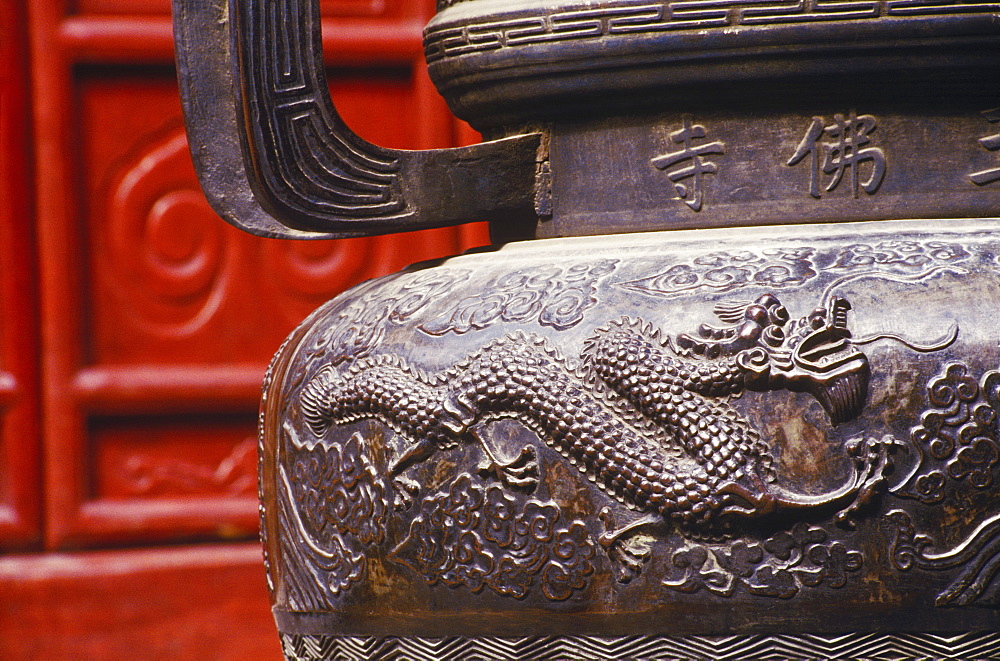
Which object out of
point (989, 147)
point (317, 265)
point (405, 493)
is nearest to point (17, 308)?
point (317, 265)

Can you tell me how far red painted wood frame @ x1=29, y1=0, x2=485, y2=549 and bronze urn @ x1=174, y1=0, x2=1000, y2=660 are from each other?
112 centimetres

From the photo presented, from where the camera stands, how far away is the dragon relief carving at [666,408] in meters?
0.85

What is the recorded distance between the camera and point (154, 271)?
7.23ft

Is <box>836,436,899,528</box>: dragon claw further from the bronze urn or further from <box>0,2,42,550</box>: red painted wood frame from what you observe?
<box>0,2,42,550</box>: red painted wood frame

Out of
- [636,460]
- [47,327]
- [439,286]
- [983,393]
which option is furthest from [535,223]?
[47,327]

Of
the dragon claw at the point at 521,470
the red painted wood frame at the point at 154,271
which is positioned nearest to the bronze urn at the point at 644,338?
the dragon claw at the point at 521,470

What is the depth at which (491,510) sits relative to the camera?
914 mm

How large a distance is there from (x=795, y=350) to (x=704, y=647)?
0.73 ft

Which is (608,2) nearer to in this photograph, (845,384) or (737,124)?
(737,124)

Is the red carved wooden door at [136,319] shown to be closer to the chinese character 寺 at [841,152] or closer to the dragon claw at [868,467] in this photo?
the chinese character 寺 at [841,152]

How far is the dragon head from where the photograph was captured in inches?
33.3

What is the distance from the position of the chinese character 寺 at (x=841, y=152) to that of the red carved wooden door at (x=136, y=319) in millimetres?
1282

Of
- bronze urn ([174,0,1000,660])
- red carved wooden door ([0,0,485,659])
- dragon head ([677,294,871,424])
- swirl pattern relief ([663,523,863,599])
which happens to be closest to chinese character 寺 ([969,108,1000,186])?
bronze urn ([174,0,1000,660])

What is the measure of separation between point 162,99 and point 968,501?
1.74m
